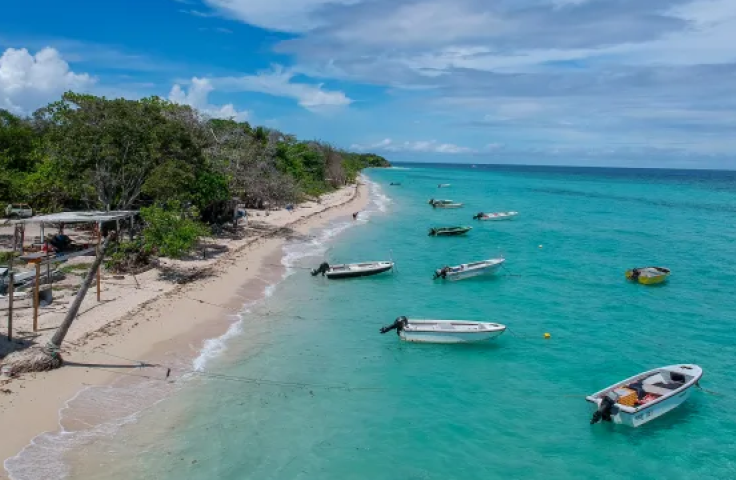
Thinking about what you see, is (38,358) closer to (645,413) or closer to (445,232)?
(645,413)

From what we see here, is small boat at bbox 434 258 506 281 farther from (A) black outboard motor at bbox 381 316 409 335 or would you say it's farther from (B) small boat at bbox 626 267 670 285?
(A) black outboard motor at bbox 381 316 409 335

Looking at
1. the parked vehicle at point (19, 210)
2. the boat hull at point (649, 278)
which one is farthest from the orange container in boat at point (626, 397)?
the parked vehicle at point (19, 210)

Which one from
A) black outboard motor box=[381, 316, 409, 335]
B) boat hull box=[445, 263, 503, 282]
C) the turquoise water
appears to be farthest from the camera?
boat hull box=[445, 263, 503, 282]

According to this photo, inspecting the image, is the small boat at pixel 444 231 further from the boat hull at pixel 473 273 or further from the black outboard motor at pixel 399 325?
the black outboard motor at pixel 399 325

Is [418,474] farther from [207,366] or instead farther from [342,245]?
[342,245]

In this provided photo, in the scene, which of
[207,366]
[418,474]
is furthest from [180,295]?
[418,474]

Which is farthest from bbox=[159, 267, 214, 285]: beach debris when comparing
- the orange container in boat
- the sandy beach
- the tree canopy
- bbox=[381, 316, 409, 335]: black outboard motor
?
the orange container in boat
